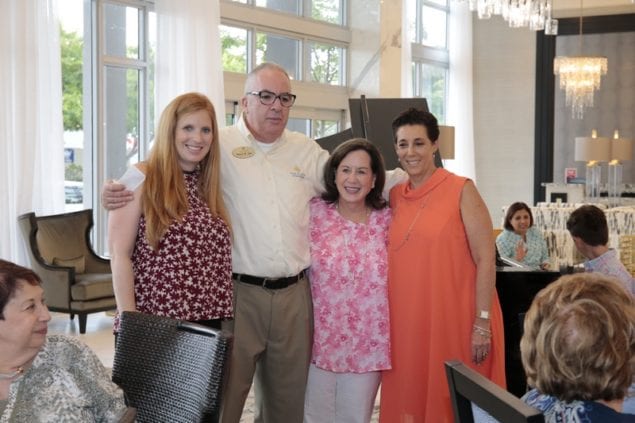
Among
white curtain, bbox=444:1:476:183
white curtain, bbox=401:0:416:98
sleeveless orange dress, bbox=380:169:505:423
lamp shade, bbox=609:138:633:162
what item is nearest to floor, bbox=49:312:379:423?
sleeveless orange dress, bbox=380:169:505:423

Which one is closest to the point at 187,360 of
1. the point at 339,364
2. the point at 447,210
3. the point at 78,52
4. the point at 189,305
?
the point at 189,305

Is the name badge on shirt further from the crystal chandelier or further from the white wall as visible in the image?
the white wall

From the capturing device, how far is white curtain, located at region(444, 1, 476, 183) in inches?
588

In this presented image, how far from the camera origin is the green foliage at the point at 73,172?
9.02 metres

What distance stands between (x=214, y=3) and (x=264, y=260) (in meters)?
6.87

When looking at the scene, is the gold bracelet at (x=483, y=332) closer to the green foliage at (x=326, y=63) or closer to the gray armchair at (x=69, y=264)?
the gray armchair at (x=69, y=264)

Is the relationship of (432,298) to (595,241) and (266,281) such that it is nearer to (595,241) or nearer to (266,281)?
(266,281)

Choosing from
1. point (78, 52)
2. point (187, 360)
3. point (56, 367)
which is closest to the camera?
point (56, 367)

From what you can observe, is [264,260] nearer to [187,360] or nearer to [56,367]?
[187,360]

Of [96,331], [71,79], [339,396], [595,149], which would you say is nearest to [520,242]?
[96,331]

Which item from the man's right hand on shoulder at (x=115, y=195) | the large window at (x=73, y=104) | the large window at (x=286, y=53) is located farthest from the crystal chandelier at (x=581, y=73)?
the man's right hand on shoulder at (x=115, y=195)

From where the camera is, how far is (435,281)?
3.32 meters

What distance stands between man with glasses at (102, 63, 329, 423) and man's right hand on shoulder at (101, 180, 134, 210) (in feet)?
1.62

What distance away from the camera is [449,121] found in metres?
15.1
